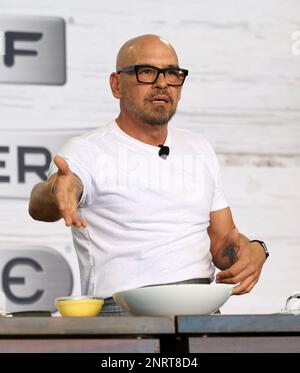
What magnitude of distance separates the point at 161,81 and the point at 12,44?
3.42 feet

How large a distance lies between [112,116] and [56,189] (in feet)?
5.16

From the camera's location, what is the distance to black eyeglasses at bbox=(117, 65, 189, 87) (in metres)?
2.45

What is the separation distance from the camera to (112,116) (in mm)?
3338

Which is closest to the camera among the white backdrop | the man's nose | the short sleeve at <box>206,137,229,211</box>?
the man's nose

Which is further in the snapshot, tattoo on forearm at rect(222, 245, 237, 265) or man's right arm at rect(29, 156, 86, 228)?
tattoo on forearm at rect(222, 245, 237, 265)

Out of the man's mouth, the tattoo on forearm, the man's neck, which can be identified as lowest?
the tattoo on forearm

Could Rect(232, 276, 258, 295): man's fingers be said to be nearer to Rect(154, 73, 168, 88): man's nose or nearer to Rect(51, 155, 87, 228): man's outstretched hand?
Rect(51, 155, 87, 228): man's outstretched hand

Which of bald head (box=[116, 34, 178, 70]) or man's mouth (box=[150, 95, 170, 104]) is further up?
bald head (box=[116, 34, 178, 70])

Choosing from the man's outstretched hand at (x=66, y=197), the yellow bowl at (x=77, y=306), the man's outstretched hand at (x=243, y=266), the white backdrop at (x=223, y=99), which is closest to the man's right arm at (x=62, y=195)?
the man's outstretched hand at (x=66, y=197)

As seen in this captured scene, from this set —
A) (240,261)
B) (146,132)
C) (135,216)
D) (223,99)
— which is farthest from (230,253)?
(223,99)

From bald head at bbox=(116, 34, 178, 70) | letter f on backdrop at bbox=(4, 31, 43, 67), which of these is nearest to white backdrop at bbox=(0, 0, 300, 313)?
letter f on backdrop at bbox=(4, 31, 43, 67)

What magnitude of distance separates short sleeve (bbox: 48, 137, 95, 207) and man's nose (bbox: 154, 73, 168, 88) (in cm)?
25

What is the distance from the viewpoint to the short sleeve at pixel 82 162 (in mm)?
2354

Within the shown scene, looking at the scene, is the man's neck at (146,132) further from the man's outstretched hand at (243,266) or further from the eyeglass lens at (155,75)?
the man's outstretched hand at (243,266)
